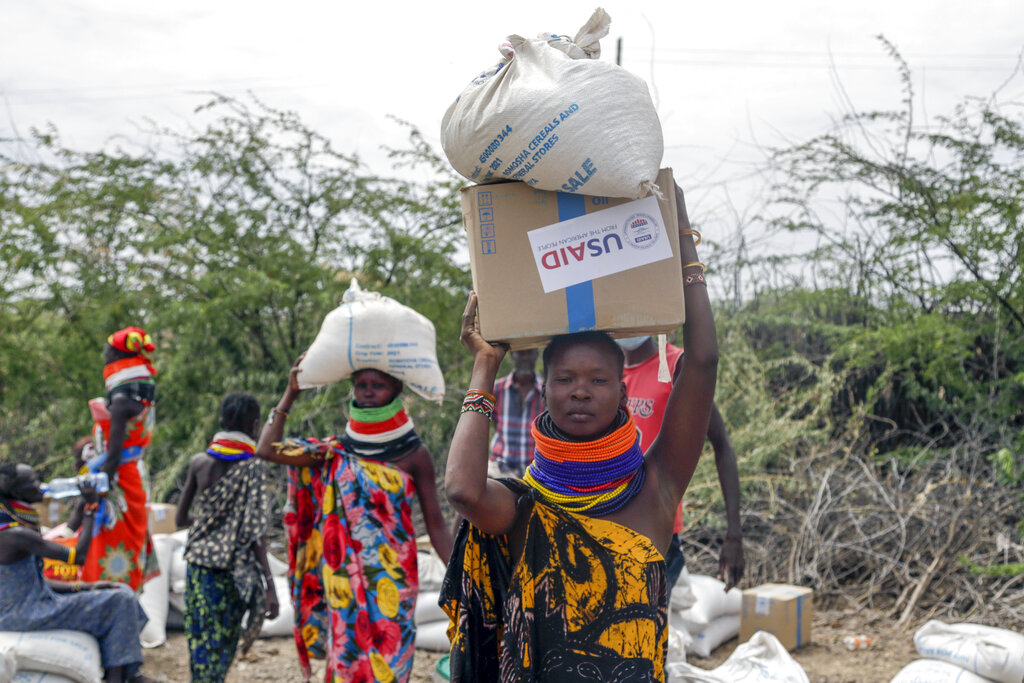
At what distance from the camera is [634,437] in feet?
6.75

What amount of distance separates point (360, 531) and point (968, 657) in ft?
8.61

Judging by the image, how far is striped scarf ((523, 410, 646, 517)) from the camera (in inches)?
78.0

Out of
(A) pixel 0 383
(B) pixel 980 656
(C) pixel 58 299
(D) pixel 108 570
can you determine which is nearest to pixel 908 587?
(B) pixel 980 656

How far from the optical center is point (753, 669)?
373 cm

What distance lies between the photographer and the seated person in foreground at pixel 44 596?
3.91 m

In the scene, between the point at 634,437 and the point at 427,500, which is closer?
the point at 634,437

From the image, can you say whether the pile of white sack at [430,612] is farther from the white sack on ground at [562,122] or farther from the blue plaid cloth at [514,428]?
the white sack on ground at [562,122]

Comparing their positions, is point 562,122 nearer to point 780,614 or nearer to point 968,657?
point 968,657

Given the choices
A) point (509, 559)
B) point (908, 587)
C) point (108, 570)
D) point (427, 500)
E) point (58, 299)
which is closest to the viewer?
point (509, 559)

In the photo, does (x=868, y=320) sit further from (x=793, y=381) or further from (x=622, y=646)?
(x=622, y=646)

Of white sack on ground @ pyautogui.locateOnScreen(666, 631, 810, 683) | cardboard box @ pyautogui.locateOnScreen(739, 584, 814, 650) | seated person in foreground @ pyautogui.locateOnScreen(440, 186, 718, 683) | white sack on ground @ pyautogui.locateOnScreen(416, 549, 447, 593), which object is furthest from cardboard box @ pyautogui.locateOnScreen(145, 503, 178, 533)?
seated person in foreground @ pyautogui.locateOnScreen(440, 186, 718, 683)

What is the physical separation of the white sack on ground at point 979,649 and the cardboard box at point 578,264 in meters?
2.72

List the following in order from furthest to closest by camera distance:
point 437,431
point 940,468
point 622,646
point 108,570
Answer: point 437,431
point 940,468
point 108,570
point 622,646

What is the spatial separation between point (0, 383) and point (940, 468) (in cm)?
836
